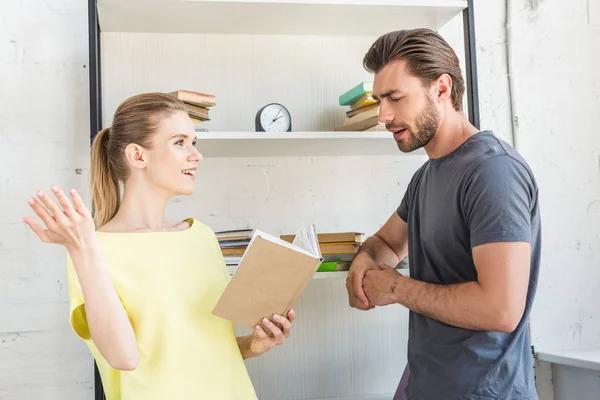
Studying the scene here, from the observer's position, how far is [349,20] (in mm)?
2188

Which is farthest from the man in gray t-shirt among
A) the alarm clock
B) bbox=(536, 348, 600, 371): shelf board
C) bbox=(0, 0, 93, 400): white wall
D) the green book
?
bbox=(0, 0, 93, 400): white wall

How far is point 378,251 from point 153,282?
75 cm

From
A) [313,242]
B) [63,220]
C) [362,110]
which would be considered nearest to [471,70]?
[362,110]

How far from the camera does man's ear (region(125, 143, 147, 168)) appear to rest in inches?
56.3

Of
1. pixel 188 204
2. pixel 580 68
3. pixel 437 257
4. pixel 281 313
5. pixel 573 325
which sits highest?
pixel 580 68

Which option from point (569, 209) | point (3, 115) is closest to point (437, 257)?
point (569, 209)

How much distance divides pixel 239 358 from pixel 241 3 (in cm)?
110

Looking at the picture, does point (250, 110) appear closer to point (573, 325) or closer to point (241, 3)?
point (241, 3)

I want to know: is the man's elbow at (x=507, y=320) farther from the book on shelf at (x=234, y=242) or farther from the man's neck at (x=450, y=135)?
the book on shelf at (x=234, y=242)

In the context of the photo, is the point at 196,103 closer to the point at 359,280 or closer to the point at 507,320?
the point at 359,280

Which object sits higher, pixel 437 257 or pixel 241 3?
pixel 241 3

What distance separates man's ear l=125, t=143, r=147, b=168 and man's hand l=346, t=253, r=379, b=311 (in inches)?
25.6

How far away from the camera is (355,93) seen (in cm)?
213

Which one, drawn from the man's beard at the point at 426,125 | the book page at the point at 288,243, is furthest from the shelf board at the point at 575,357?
the book page at the point at 288,243
